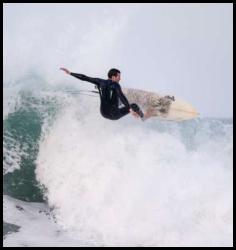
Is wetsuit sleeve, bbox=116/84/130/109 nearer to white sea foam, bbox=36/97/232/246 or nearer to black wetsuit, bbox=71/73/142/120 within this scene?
black wetsuit, bbox=71/73/142/120

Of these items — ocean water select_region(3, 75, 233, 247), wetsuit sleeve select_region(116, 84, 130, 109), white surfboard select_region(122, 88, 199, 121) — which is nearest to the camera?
wetsuit sleeve select_region(116, 84, 130, 109)

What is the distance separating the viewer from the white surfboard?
53.7 ft

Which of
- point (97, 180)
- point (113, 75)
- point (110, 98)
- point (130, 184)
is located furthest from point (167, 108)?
point (113, 75)

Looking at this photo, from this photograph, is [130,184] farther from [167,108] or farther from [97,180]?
[167,108]

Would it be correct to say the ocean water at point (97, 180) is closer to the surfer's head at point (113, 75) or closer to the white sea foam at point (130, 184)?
the white sea foam at point (130, 184)

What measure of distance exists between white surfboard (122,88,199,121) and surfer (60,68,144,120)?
398 cm

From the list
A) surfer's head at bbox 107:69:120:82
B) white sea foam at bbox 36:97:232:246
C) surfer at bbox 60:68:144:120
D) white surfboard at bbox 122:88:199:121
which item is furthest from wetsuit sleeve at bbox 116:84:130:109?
white sea foam at bbox 36:97:232:246

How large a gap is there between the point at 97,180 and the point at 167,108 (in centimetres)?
339

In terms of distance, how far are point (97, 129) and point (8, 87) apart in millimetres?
4054

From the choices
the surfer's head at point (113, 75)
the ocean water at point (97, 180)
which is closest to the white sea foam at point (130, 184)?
the ocean water at point (97, 180)

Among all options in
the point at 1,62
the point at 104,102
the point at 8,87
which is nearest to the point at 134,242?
the point at 104,102

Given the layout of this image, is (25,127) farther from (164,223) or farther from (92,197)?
(164,223)

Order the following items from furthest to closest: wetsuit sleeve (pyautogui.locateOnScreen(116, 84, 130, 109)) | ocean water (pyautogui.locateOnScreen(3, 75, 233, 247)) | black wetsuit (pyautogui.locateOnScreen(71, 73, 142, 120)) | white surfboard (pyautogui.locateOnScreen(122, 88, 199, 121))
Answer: white surfboard (pyautogui.locateOnScreen(122, 88, 199, 121))
ocean water (pyautogui.locateOnScreen(3, 75, 233, 247))
black wetsuit (pyautogui.locateOnScreen(71, 73, 142, 120))
wetsuit sleeve (pyautogui.locateOnScreen(116, 84, 130, 109))

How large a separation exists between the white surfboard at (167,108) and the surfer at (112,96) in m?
3.98
